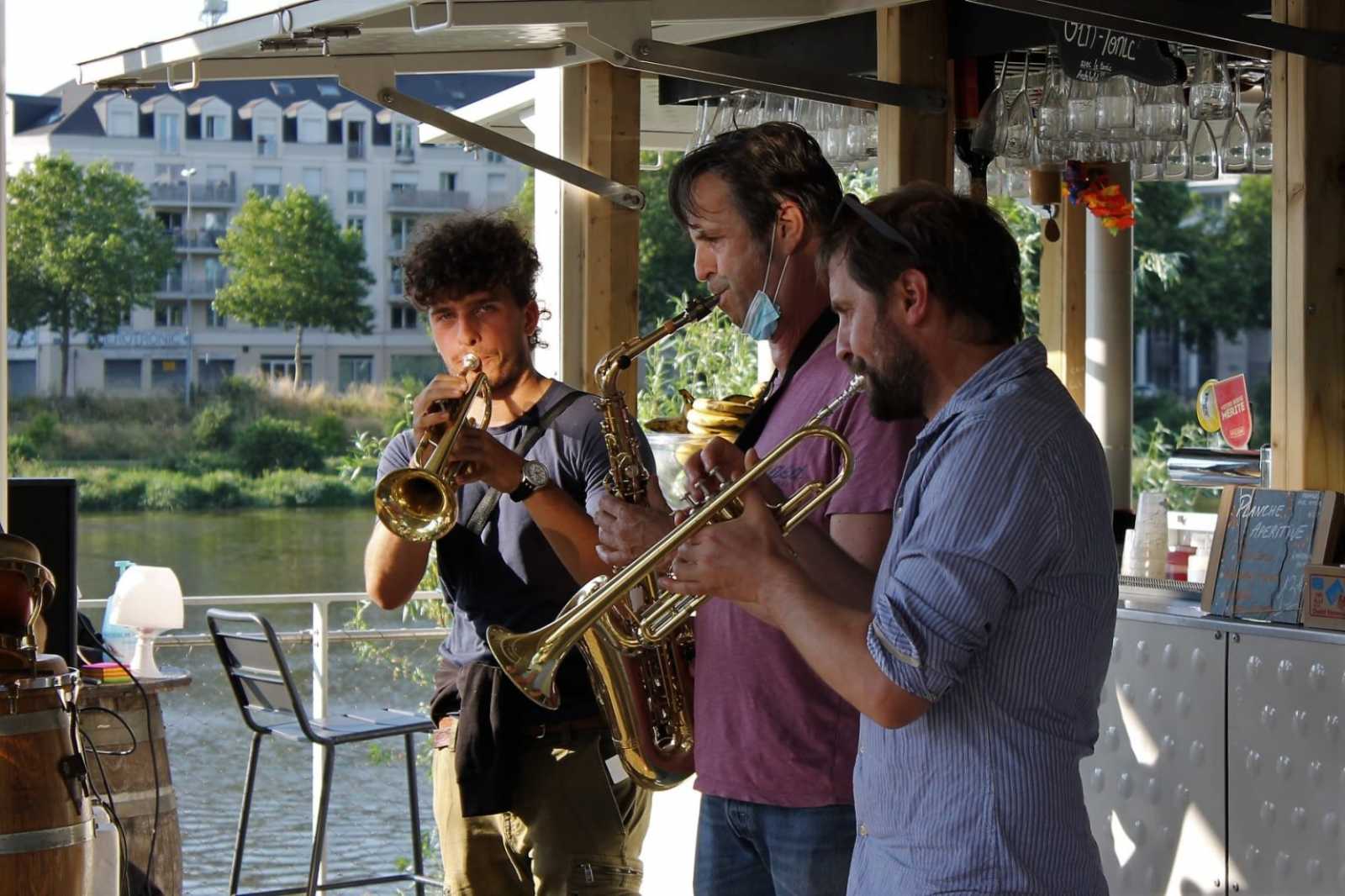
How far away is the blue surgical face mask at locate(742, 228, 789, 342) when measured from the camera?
6.72ft

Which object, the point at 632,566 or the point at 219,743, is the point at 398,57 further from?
the point at 219,743

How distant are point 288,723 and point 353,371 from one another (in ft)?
47.3

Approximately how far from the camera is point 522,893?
8.52ft

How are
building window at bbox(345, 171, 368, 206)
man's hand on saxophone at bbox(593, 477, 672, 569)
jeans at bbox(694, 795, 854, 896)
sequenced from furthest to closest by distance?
building window at bbox(345, 171, 368, 206), man's hand on saxophone at bbox(593, 477, 672, 569), jeans at bbox(694, 795, 854, 896)

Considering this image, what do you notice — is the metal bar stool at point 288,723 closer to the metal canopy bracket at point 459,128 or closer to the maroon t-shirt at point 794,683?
the metal canopy bracket at point 459,128

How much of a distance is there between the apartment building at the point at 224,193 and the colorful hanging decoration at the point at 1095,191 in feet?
44.8

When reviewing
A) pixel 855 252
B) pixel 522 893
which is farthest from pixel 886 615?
pixel 522 893

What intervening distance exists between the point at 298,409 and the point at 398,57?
50.3 feet

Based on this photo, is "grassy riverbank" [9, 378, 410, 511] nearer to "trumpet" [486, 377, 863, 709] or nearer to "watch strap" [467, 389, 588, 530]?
"watch strap" [467, 389, 588, 530]

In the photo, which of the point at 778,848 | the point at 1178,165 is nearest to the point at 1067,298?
the point at 1178,165

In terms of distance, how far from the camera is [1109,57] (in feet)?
9.11

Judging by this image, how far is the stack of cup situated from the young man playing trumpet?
1823 millimetres

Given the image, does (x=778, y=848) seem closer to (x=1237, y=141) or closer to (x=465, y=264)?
(x=465, y=264)

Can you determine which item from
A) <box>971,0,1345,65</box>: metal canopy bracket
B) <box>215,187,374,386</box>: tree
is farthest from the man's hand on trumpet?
<box>215,187,374,386</box>: tree
